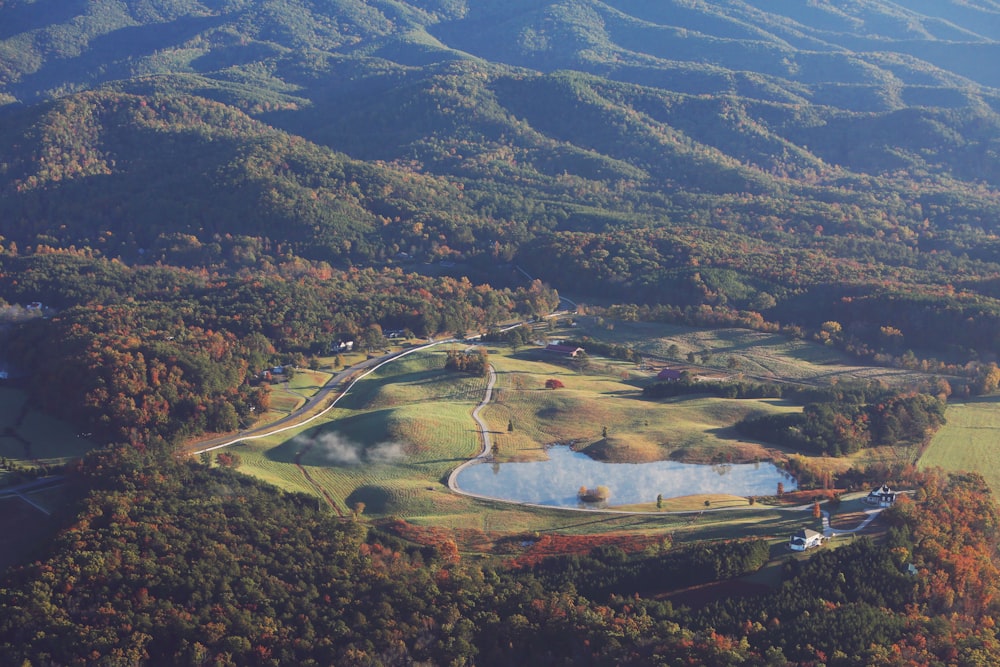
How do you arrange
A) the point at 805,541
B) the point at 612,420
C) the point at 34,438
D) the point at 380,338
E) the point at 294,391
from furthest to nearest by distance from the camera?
the point at 380,338
the point at 294,391
the point at 612,420
the point at 34,438
the point at 805,541

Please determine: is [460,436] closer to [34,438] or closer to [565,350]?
[565,350]

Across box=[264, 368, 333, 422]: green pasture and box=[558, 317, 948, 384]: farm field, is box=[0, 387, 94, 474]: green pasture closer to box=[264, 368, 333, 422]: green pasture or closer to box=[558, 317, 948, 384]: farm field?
box=[264, 368, 333, 422]: green pasture

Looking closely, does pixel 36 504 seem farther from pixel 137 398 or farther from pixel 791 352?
pixel 791 352

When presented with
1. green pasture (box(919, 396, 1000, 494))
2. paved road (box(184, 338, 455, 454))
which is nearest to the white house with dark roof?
green pasture (box(919, 396, 1000, 494))

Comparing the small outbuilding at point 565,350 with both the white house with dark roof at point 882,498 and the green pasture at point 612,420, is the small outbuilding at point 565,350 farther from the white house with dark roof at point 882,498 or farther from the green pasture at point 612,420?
the white house with dark roof at point 882,498

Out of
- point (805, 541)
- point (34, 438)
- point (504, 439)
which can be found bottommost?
point (34, 438)

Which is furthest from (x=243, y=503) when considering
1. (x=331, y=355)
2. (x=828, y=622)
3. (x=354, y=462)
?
(x=331, y=355)

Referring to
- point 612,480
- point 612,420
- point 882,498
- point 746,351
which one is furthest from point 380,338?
point 882,498
